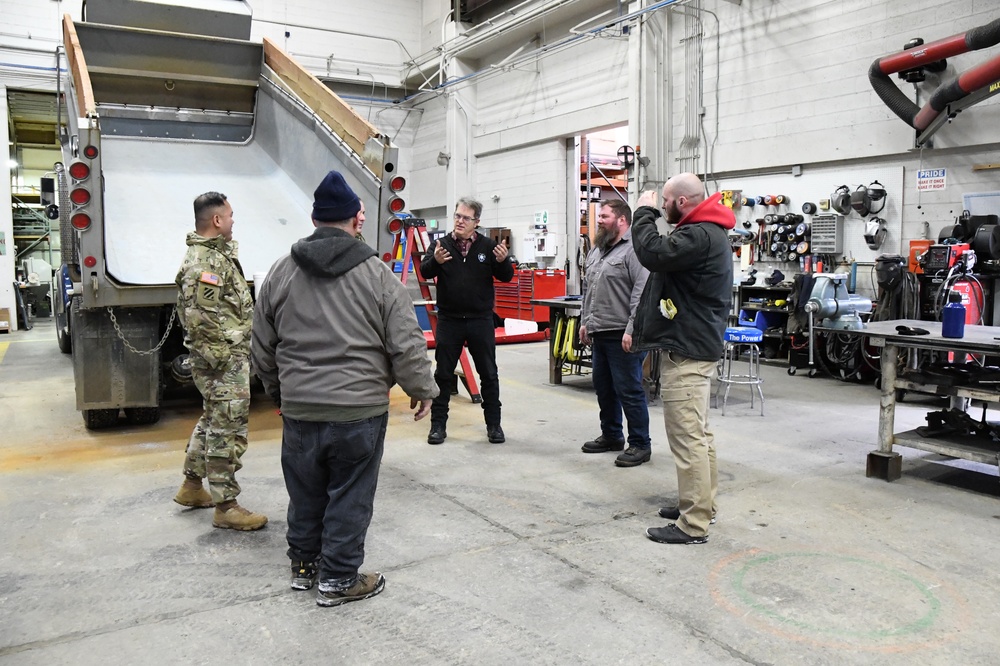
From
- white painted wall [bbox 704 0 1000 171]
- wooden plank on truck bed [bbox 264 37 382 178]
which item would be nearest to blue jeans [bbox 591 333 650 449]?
wooden plank on truck bed [bbox 264 37 382 178]

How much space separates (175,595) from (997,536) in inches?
138

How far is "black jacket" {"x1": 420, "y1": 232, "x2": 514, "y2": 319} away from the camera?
5086mm

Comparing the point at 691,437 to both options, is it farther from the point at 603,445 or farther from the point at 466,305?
the point at 466,305

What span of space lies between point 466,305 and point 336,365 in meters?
2.49

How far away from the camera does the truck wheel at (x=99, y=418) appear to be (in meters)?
5.39

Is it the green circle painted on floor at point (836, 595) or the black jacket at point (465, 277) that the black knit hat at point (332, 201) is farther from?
the black jacket at point (465, 277)

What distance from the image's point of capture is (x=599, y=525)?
359 cm

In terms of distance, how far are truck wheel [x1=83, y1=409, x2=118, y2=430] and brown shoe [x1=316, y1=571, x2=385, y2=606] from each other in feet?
11.0

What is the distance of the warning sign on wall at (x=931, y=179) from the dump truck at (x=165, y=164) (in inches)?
217

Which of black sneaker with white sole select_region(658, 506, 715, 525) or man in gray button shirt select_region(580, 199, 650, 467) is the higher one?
man in gray button shirt select_region(580, 199, 650, 467)

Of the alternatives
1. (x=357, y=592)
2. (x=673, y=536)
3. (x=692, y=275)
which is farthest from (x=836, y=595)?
(x=357, y=592)

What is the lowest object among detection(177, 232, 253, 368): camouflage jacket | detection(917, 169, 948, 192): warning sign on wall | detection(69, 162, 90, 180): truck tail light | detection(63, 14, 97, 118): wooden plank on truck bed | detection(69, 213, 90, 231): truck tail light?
detection(177, 232, 253, 368): camouflage jacket

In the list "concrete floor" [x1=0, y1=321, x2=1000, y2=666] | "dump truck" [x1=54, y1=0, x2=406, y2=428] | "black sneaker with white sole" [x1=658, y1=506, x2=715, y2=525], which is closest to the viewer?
"concrete floor" [x1=0, y1=321, x2=1000, y2=666]

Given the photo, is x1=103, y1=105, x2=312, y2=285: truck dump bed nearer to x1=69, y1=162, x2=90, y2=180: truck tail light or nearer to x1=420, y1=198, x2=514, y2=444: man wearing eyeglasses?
x1=69, y1=162, x2=90, y2=180: truck tail light
